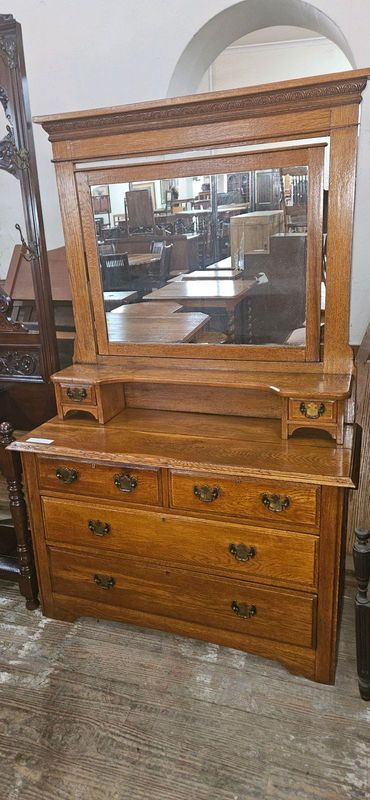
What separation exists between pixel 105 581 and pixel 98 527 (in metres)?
0.21

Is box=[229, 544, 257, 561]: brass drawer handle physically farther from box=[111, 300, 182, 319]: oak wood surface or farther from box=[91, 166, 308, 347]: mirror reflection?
box=[111, 300, 182, 319]: oak wood surface

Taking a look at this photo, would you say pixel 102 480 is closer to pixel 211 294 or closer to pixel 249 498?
pixel 249 498

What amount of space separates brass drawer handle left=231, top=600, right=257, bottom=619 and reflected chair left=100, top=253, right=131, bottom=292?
110 cm

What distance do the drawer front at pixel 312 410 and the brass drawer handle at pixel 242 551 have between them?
0.41 m

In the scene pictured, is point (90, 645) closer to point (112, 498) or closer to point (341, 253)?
point (112, 498)

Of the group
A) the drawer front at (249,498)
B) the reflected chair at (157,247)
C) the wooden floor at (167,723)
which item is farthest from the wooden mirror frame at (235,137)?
the wooden floor at (167,723)

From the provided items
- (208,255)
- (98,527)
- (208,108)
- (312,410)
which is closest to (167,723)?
(98,527)

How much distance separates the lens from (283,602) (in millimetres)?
1685

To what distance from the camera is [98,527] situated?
1872mm

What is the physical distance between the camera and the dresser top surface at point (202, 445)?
1.57 m

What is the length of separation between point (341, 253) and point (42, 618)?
64.8 inches

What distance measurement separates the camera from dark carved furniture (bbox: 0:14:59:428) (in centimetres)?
203

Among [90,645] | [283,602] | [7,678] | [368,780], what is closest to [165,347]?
[283,602]

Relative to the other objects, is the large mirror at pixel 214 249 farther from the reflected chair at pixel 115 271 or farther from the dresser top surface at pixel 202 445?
the dresser top surface at pixel 202 445
